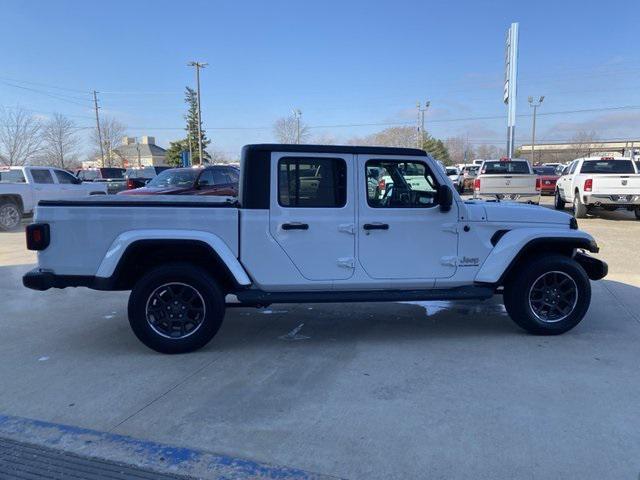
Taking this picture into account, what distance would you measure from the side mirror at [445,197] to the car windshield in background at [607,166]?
12481 mm

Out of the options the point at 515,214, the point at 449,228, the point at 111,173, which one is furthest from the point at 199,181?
the point at 111,173

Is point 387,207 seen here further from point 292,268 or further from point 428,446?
point 428,446

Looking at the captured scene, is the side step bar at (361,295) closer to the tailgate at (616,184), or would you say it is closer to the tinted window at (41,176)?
the tailgate at (616,184)

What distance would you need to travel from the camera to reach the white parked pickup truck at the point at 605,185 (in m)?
14.1

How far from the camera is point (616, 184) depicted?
46.8 ft

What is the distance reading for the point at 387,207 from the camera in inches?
197

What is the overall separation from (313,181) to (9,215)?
40.6 ft

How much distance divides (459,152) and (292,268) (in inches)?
4218

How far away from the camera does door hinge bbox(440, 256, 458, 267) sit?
504cm

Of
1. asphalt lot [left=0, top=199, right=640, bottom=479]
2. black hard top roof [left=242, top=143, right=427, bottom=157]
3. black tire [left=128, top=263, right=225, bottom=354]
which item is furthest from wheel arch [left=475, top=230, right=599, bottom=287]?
black tire [left=128, top=263, right=225, bottom=354]

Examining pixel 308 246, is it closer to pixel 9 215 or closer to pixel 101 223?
pixel 101 223

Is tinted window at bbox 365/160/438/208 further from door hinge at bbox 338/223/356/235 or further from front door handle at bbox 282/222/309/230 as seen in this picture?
front door handle at bbox 282/222/309/230

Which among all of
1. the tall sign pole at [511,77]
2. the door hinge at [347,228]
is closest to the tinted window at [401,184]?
the door hinge at [347,228]

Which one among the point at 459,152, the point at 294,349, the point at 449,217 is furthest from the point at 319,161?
the point at 459,152
